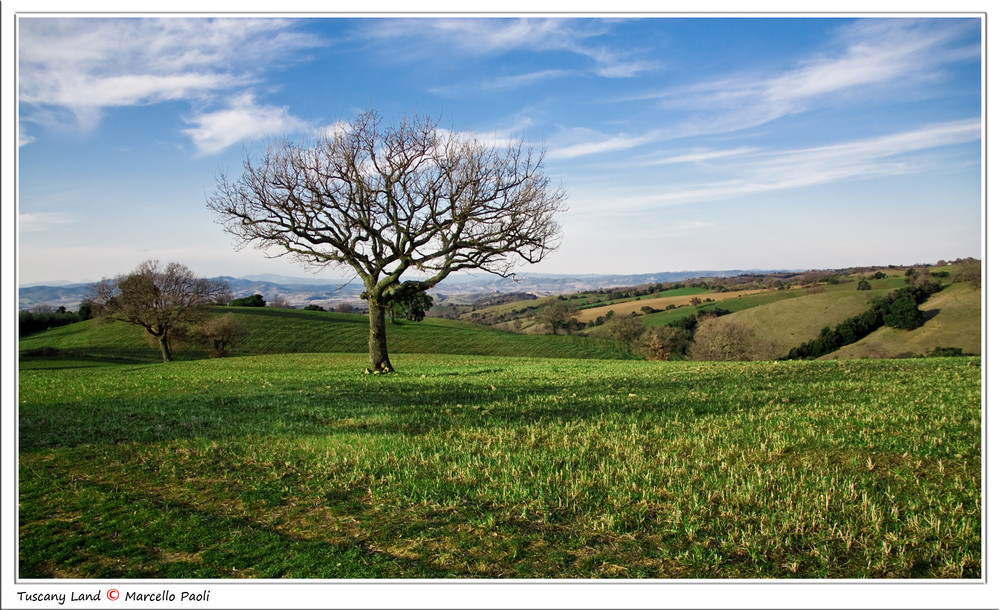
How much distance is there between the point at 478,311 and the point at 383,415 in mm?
121894

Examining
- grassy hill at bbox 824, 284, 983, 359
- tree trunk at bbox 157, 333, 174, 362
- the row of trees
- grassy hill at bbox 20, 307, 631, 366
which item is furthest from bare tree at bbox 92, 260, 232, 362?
the row of trees

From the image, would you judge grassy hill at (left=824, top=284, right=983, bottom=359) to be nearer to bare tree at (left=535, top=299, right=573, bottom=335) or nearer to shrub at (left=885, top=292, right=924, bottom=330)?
shrub at (left=885, top=292, right=924, bottom=330)

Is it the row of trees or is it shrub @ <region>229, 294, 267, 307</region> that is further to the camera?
shrub @ <region>229, 294, 267, 307</region>

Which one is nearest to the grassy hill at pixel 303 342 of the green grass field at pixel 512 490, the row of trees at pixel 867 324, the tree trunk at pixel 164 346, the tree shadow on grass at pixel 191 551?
the tree trunk at pixel 164 346

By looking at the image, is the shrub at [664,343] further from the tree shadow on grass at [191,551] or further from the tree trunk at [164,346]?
the tree shadow on grass at [191,551]

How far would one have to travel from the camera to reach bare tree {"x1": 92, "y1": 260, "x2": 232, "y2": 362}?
156ft

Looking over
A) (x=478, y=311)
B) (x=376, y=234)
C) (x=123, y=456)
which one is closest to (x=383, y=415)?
(x=123, y=456)

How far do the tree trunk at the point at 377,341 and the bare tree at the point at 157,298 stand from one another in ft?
119

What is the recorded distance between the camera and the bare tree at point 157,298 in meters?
47.4

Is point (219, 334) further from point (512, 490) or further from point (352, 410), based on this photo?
point (512, 490)

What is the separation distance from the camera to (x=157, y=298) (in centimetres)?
4872

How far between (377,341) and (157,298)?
3699 centimetres

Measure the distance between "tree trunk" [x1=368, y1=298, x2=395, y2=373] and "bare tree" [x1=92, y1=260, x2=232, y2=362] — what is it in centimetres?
3626

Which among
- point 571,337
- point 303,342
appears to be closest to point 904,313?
point 571,337
